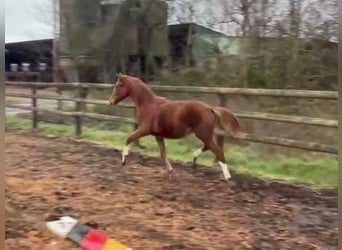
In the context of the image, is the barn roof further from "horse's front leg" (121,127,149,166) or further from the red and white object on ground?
the red and white object on ground

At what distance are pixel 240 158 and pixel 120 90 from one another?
0.40 metres

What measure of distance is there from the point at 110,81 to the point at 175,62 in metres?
0.20

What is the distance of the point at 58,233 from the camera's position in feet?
5.05

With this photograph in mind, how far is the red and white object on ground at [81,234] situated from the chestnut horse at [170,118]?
24 cm

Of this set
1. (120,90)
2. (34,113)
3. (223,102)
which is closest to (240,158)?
(223,102)

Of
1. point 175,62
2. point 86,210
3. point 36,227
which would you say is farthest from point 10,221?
point 175,62

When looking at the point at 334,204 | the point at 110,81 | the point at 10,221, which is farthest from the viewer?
the point at 110,81

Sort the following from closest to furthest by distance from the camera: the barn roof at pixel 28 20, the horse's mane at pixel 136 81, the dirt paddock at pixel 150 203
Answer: the barn roof at pixel 28 20
the dirt paddock at pixel 150 203
the horse's mane at pixel 136 81

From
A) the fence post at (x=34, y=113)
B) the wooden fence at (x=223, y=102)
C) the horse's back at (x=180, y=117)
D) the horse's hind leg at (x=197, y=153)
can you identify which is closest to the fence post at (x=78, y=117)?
the wooden fence at (x=223, y=102)

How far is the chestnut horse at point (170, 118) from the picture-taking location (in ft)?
5.23

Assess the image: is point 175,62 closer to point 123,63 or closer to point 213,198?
point 123,63

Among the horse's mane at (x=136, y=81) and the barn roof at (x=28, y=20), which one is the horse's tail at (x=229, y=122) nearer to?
the horse's mane at (x=136, y=81)

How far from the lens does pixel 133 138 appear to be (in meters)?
1.64

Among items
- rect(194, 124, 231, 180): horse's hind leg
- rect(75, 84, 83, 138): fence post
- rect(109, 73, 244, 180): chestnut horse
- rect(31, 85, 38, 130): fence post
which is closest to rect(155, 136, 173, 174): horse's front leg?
rect(109, 73, 244, 180): chestnut horse
